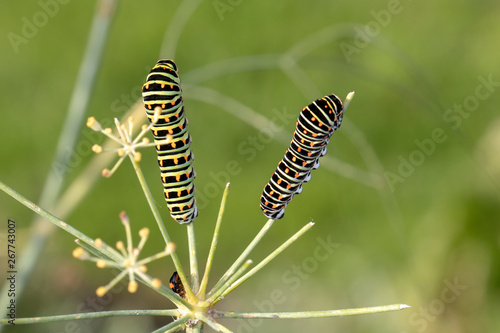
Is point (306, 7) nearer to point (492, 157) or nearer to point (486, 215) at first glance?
point (492, 157)

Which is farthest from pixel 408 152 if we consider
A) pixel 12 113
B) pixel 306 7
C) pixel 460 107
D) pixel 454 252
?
pixel 12 113

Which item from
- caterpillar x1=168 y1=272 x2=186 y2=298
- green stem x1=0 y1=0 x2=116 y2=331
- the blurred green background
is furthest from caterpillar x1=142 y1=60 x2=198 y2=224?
the blurred green background

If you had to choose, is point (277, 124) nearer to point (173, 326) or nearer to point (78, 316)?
point (173, 326)

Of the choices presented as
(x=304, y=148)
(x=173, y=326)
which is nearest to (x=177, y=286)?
(x=173, y=326)

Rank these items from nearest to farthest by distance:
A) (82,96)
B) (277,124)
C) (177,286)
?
(177,286) → (82,96) → (277,124)

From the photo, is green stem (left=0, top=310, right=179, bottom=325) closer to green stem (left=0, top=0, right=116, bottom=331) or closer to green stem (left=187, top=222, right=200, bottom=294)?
green stem (left=187, top=222, right=200, bottom=294)

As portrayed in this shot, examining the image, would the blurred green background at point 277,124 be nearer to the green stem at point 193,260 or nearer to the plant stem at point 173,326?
the green stem at point 193,260
